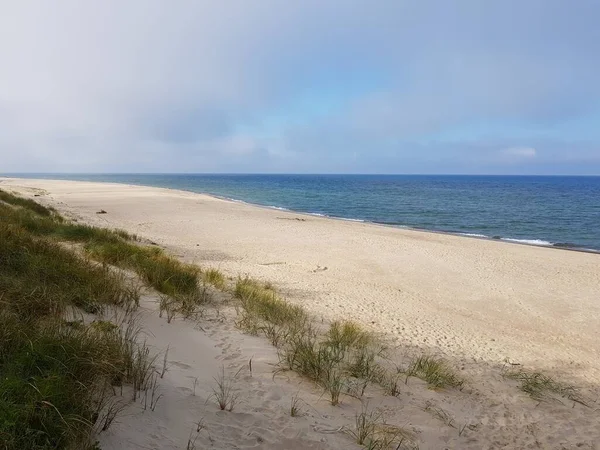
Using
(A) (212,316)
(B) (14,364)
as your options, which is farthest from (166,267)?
(B) (14,364)

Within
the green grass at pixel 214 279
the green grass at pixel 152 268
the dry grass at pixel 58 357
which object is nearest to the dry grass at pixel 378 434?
the dry grass at pixel 58 357

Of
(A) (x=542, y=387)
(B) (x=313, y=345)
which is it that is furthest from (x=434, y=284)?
(B) (x=313, y=345)

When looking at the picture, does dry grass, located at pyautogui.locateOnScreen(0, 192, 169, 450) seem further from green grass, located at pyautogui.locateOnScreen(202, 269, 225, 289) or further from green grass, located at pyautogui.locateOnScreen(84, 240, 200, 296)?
green grass, located at pyautogui.locateOnScreen(202, 269, 225, 289)

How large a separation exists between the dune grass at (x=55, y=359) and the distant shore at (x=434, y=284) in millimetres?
4247

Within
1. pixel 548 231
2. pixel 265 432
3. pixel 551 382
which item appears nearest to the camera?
pixel 265 432

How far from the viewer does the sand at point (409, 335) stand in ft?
10.7

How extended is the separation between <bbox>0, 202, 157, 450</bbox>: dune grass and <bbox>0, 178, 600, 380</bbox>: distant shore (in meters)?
4.25

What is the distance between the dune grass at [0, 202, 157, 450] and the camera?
222cm

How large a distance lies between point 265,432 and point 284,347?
5.83 feet

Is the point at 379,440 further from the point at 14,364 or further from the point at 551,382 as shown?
the point at 551,382

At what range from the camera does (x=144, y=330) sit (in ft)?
15.2

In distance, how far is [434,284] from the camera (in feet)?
35.5

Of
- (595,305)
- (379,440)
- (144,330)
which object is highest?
(144,330)

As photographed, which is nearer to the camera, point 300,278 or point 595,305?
point 595,305
